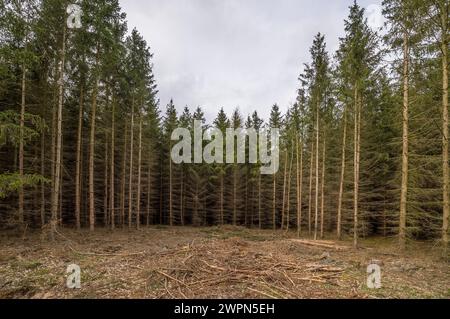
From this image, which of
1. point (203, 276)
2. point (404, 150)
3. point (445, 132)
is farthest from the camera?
point (404, 150)

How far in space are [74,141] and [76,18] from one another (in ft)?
38.0

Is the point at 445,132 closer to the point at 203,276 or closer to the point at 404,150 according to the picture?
the point at 404,150

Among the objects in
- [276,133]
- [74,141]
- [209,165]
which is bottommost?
[209,165]

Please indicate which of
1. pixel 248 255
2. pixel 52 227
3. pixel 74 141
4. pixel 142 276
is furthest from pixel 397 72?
pixel 74 141

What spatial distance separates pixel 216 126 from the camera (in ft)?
110

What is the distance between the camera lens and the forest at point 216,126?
33.9 ft

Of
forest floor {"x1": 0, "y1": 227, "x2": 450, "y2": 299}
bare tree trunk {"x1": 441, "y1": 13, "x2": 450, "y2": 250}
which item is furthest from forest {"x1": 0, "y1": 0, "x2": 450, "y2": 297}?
forest floor {"x1": 0, "y1": 227, "x2": 450, "y2": 299}

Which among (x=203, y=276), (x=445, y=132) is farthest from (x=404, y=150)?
(x=203, y=276)

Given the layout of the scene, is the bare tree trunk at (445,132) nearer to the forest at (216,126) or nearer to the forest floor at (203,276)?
the forest at (216,126)

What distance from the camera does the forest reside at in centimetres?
1033

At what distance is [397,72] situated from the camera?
37.8 feet

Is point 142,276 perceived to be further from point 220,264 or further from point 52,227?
point 52,227

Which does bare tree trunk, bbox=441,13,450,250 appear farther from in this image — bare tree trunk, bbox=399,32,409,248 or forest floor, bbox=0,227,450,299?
bare tree trunk, bbox=399,32,409,248

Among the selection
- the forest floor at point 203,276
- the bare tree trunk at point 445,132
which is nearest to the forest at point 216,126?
the bare tree trunk at point 445,132
